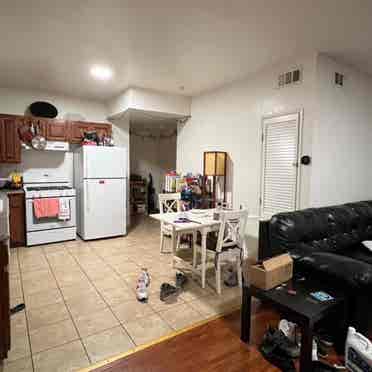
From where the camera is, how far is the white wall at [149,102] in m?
4.46

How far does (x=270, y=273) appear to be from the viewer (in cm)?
188

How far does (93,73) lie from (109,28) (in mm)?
1340

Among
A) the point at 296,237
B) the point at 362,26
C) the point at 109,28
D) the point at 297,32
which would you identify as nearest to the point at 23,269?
the point at 109,28

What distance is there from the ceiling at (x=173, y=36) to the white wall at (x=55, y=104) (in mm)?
622

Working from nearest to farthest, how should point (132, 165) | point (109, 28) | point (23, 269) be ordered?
point (109, 28) < point (23, 269) < point (132, 165)

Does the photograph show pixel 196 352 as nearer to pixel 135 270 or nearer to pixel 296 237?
pixel 296 237

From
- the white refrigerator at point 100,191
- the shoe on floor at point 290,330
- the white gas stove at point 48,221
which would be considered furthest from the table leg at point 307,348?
the white gas stove at point 48,221

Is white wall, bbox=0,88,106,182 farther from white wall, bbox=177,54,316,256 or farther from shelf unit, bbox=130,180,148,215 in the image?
shelf unit, bbox=130,180,148,215

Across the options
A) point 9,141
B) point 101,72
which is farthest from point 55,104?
point 101,72

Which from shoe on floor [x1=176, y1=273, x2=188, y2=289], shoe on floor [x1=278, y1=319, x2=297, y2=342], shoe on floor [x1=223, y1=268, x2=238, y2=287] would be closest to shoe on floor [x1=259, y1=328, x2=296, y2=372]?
shoe on floor [x1=278, y1=319, x2=297, y2=342]

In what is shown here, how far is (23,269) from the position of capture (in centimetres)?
341

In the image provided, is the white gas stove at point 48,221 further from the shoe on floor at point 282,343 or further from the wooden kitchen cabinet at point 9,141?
the shoe on floor at point 282,343

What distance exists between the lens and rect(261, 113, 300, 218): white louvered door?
331 cm

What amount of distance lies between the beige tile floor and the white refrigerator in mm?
725
